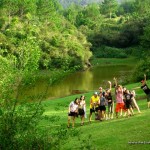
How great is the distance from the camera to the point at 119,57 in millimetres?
90062

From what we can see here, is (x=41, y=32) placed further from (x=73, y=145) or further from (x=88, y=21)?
(x=73, y=145)

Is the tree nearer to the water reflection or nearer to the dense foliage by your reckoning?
the dense foliage

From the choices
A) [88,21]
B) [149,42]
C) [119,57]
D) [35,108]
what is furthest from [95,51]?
[35,108]

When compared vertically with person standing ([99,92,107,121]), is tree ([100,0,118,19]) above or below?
above

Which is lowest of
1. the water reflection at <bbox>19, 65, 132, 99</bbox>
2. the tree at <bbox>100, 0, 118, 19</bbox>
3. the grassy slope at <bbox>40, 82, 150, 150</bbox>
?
the grassy slope at <bbox>40, 82, 150, 150</bbox>

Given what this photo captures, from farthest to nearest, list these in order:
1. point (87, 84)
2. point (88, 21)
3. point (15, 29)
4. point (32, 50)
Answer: point (88, 21) → point (15, 29) → point (87, 84) → point (32, 50)

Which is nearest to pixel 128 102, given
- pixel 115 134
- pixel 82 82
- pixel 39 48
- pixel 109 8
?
pixel 115 134

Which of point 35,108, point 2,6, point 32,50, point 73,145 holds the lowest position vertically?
point 73,145

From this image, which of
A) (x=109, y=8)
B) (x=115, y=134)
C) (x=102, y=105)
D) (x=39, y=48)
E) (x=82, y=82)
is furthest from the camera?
(x=109, y=8)

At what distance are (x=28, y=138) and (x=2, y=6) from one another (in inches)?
3028

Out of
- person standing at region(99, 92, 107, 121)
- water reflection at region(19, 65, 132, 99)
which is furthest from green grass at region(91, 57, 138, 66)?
person standing at region(99, 92, 107, 121)

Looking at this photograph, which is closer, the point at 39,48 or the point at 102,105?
the point at 39,48

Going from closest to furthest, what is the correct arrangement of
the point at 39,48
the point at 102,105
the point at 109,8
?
the point at 39,48
the point at 102,105
the point at 109,8

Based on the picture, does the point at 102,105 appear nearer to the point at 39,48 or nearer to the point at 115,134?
Answer: the point at 115,134
